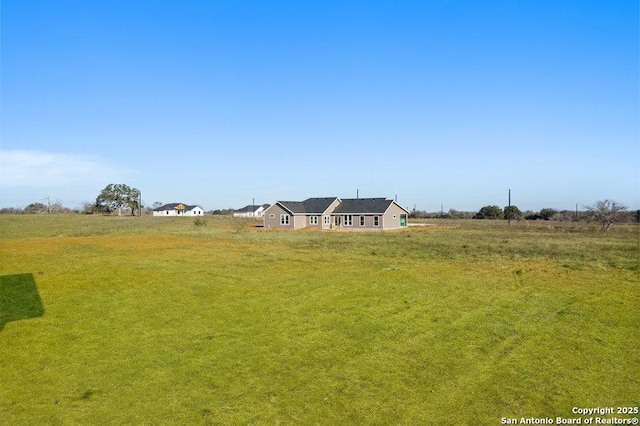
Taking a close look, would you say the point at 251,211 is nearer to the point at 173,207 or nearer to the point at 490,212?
the point at 173,207

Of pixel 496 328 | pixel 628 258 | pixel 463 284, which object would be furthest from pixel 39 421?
pixel 628 258

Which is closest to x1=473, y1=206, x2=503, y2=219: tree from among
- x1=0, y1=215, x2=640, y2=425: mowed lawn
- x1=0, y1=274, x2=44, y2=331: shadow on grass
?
x1=0, y1=215, x2=640, y2=425: mowed lawn

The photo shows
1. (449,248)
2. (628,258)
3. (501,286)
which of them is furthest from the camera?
(449,248)

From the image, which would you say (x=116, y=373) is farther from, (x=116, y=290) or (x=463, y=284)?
(x=463, y=284)

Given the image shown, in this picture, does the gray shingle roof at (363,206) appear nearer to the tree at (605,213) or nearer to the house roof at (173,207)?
the tree at (605,213)

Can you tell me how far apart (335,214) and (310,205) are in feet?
17.0

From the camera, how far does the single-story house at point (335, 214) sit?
194 ft

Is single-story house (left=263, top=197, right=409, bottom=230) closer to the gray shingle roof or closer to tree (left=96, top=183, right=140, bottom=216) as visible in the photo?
the gray shingle roof

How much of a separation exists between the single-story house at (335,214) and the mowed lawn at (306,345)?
40741 millimetres

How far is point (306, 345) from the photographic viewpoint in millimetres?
9609

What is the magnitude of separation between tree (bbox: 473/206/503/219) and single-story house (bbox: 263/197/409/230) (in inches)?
1866

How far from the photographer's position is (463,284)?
16.4 metres

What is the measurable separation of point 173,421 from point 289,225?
179ft

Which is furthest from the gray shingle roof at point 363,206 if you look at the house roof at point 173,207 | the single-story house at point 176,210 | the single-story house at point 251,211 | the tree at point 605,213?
the house roof at point 173,207
